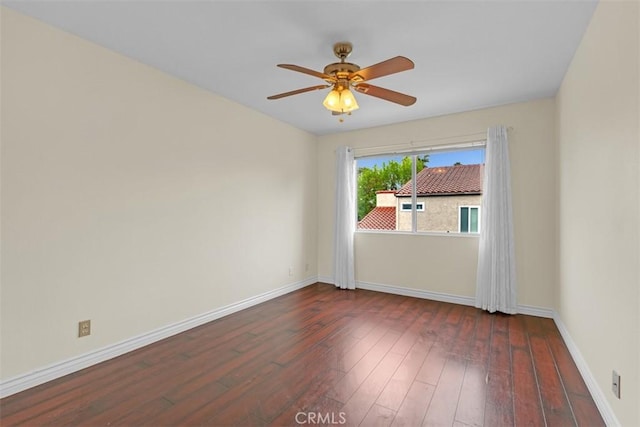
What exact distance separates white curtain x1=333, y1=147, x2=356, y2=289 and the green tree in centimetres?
15

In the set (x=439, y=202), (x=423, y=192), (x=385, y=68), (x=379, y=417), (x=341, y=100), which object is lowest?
(x=379, y=417)

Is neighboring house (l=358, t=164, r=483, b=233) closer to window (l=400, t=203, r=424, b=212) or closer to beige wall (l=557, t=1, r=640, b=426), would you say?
window (l=400, t=203, r=424, b=212)

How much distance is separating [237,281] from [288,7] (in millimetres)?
2765

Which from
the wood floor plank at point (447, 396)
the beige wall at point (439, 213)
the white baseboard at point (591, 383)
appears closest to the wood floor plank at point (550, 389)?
the white baseboard at point (591, 383)

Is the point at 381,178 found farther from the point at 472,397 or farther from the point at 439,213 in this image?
the point at 472,397

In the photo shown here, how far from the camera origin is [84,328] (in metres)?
2.26


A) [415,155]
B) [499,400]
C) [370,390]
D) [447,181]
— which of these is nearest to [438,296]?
[447,181]

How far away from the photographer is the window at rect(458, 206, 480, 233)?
3824 millimetres

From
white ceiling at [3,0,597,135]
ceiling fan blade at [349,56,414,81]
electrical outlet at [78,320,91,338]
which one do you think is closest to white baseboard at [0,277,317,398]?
electrical outlet at [78,320,91,338]

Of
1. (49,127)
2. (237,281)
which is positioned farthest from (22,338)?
(237,281)

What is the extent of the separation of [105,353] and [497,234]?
13.0ft

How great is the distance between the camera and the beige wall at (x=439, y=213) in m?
3.94

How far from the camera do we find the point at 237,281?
3.55m

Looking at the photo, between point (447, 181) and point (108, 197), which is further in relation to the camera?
point (447, 181)
